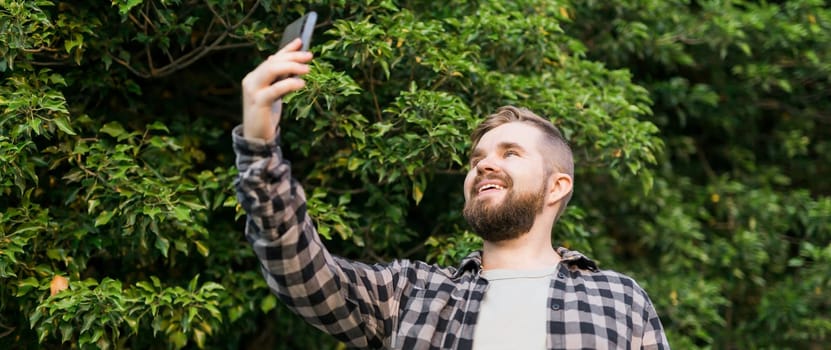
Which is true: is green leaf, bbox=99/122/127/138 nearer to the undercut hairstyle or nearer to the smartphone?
the undercut hairstyle

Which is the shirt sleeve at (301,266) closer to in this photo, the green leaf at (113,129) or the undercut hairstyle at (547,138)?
the undercut hairstyle at (547,138)

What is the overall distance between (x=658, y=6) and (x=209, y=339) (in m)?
2.86

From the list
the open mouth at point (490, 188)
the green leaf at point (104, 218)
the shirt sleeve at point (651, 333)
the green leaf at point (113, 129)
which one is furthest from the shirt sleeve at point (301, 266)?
the green leaf at point (113, 129)

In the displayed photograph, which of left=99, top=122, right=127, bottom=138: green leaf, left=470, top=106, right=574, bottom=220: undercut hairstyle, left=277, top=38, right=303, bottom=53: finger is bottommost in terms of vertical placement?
left=99, top=122, right=127, bottom=138: green leaf

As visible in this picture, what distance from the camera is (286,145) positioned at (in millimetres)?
3838

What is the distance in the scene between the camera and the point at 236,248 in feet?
12.0

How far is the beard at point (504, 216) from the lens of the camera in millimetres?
2496

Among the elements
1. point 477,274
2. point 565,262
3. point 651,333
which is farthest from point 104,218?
point 651,333

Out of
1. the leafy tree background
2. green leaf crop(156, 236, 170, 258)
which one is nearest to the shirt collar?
the leafy tree background

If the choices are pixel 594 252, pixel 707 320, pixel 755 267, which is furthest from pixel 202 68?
pixel 755 267

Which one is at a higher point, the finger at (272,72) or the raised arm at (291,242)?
the finger at (272,72)

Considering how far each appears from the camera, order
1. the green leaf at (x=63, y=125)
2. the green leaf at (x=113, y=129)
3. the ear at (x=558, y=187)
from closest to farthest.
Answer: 1. the ear at (x=558, y=187)
2. the green leaf at (x=63, y=125)
3. the green leaf at (x=113, y=129)

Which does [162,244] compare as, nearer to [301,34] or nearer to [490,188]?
[490,188]

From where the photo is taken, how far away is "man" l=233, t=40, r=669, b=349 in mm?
1999
